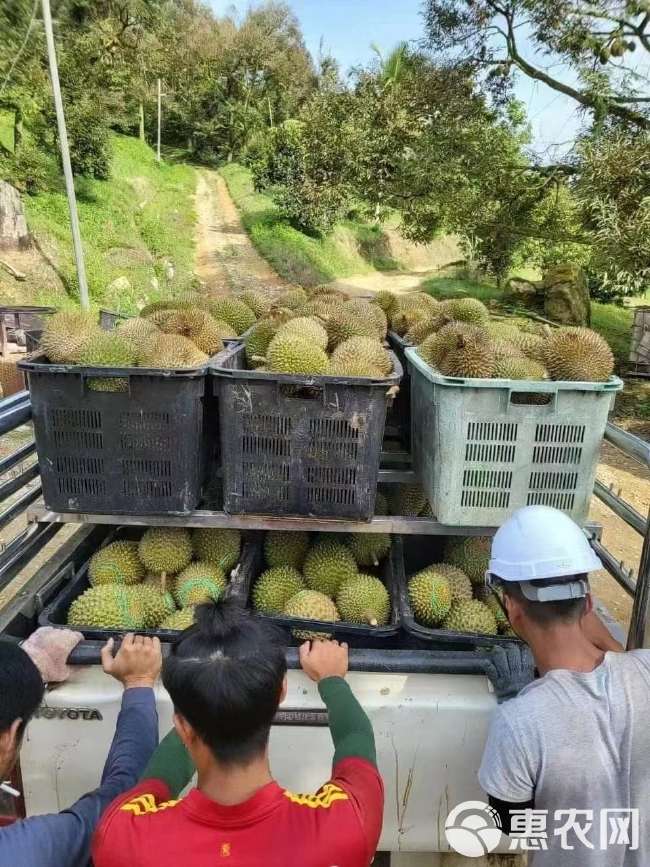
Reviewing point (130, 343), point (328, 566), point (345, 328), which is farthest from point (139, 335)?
point (328, 566)

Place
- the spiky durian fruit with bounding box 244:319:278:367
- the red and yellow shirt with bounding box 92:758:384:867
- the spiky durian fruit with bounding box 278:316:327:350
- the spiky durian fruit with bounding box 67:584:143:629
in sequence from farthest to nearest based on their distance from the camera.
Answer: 1. the spiky durian fruit with bounding box 244:319:278:367
2. the spiky durian fruit with bounding box 278:316:327:350
3. the spiky durian fruit with bounding box 67:584:143:629
4. the red and yellow shirt with bounding box 92:758:384:867

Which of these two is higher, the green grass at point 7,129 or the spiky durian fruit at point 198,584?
the green grass at point 7,129

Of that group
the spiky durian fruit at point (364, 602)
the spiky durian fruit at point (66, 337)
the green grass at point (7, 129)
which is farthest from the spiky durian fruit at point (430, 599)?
the green grass at point (7, 129)

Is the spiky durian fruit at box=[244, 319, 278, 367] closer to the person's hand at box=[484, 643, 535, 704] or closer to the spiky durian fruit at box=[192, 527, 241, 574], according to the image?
the spiky durian fruit at box=[192, 527, 241, 574]

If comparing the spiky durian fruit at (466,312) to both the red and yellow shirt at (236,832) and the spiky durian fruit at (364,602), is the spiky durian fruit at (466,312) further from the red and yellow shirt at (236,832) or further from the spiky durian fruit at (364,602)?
the red and yellow shirt at (236,832)

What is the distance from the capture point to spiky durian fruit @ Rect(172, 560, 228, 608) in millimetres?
2311

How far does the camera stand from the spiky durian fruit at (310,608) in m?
2.17

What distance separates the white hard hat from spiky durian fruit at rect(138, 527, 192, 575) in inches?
53.9

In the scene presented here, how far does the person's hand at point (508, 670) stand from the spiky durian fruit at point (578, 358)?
960 mm

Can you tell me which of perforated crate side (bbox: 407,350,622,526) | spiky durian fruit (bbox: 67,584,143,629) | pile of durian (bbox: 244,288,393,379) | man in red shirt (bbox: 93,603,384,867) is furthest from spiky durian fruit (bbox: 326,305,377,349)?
man in red shirt (bbox: 93,603,384,867)

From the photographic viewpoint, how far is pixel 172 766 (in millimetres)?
1405

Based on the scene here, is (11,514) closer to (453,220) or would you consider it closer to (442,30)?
(453,220)

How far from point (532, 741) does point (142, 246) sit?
59.1ft

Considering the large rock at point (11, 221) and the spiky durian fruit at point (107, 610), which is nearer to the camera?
the spiky durian fruit at point (107, 610)
